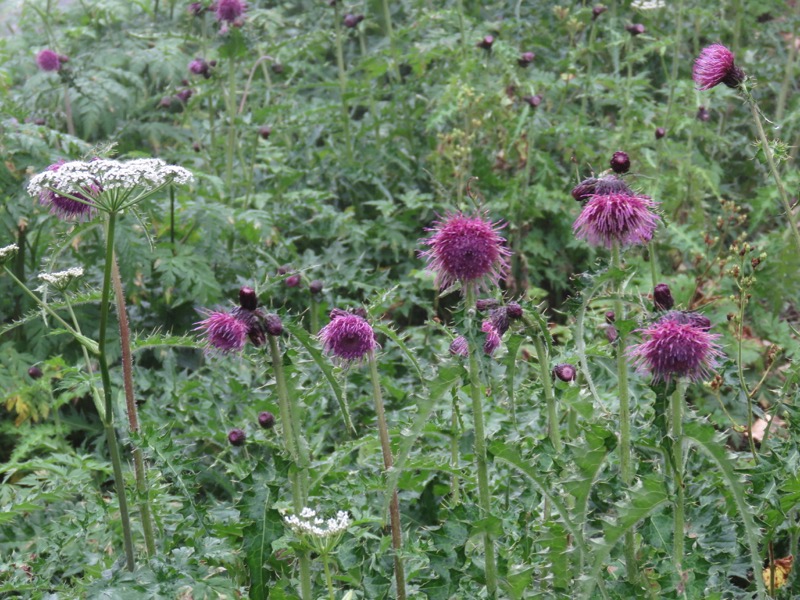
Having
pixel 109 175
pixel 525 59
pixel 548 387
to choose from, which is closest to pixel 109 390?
pixel 109 175

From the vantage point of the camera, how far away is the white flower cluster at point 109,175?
89.3 inches

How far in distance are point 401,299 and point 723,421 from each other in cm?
165

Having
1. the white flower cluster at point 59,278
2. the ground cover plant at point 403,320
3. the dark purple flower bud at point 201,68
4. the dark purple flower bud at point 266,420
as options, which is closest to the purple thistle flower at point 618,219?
the ground cover plant at point 403,320

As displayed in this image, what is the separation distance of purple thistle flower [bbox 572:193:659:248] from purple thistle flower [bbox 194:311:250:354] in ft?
2.74

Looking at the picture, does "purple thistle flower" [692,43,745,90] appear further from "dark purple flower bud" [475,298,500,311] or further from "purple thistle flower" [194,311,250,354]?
"purple thistle flower" [194,311,250,354]

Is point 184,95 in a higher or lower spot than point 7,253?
lower

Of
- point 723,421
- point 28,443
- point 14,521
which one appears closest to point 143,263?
point 28,443

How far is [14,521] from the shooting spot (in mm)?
3557

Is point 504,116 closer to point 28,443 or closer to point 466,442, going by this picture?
point 466,442

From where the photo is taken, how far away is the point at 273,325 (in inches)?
90.5

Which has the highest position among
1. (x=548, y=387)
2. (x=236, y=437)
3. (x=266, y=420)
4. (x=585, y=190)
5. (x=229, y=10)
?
(x=229, y=10)

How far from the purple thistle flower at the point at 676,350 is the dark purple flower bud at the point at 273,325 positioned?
2.68ft

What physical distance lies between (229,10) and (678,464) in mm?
3728

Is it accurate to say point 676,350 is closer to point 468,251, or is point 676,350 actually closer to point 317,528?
point 468,251
